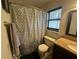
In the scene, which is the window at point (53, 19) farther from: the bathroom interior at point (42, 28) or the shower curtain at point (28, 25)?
the shower curtain at point (28, 25)

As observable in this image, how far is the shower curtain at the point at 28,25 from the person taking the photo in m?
3.09

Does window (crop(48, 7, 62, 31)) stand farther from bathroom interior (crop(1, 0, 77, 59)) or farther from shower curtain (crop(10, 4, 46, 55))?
shower curtain (crop(10, 4, 46, 55))

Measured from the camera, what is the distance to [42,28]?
389 cm

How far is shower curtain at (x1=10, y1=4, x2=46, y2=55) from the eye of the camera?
10.1 ft

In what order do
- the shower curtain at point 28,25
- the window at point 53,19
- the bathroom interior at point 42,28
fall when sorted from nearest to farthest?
1. the bathroom interior at point 42,28
2. the shower curtain at point 28,25
3. the window at point 53,19

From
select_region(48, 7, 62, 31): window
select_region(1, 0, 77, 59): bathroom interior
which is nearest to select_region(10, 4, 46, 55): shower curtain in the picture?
select_region(1, 0, 77, 59): bathroom interior

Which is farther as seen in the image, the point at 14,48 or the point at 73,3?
the point at 73,3

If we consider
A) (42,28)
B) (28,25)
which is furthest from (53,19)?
(28,25)

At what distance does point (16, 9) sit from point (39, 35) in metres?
1.28

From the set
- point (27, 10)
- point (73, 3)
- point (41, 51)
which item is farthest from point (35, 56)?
point (73, 3)

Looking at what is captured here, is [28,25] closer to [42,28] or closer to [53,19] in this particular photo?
[42,28]

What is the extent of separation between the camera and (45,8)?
4.03 metres

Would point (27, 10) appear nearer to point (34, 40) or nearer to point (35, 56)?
point (34, 40)

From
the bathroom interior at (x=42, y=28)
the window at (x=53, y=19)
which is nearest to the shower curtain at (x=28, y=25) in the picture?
the bathroom interior at (x=42, y=28)
